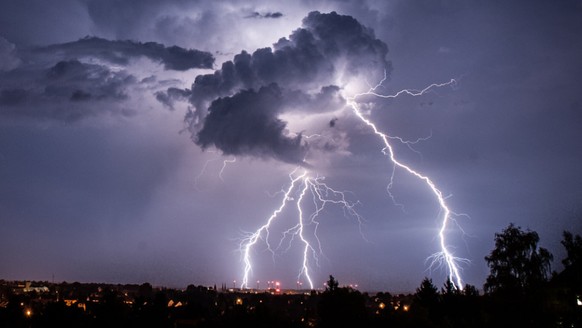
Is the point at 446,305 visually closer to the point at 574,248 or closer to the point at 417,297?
the point at 417,297

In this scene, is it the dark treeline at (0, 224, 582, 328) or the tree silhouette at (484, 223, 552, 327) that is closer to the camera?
the dark treeline at (0, 224, 582, 328)

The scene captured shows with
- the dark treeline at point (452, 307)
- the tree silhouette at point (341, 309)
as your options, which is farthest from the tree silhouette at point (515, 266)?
the tree silhouette at point (341, 309)

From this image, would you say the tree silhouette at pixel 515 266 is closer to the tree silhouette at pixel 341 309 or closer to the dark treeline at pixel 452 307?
the dark treeline at pixel 452 307

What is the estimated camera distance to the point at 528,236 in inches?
1280

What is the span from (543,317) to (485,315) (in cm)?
327

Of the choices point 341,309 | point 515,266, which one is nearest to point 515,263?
point 515,266

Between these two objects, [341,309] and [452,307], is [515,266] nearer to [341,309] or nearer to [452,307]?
[452,307]

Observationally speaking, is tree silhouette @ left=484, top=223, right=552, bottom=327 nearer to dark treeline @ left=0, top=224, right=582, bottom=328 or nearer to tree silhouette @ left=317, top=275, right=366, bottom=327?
dark treeline @ left=0, top=224, right=582, bottom=328

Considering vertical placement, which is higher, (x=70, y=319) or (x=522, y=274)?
(x=522, y=274)

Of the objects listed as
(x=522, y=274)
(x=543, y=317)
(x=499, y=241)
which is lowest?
(x=543, y=317)

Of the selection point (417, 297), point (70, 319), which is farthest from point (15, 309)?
point (417, 297)

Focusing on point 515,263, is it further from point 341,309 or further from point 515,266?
point 341,309

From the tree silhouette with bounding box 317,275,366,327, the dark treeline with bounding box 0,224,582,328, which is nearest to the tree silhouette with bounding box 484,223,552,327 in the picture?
the dark treeline with bounding box 0,224,582,328

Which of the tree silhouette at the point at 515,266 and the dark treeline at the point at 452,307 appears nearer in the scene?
the dark treeline at the point at 452,307
